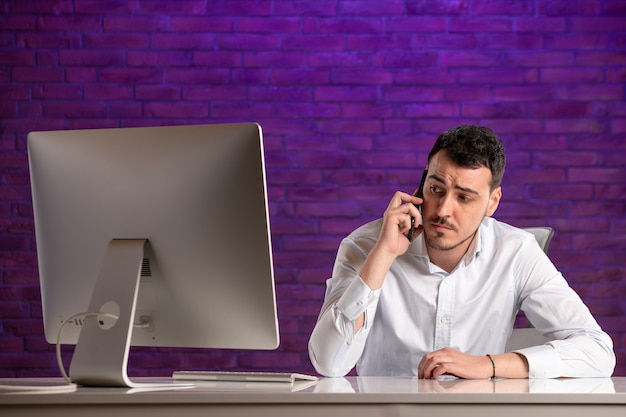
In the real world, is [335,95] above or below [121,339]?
above

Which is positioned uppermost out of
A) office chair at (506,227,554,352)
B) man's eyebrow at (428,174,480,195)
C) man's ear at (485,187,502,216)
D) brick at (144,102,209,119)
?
brick at (144,102,209,119)

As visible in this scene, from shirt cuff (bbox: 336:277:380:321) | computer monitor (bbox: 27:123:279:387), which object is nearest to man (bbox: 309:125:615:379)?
shirt cuff (bbox: 336:277:380:321)

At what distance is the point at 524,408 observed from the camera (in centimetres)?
134

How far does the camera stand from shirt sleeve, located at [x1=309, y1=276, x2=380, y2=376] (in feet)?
6.54

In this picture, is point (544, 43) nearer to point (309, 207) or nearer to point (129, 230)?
point (309, 207)

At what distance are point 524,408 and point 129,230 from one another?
818mm

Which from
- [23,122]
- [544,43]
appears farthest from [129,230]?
[544,43]

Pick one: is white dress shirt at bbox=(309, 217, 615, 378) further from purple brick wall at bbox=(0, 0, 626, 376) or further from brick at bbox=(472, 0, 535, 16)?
brick at bbox=(472, 0, 535, 16)

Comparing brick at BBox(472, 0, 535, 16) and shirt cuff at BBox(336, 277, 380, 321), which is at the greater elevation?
brick at BBox(472, 0, 535, 16)

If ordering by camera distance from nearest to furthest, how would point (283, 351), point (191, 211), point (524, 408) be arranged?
point (524, 408)
point (191, 211)
point (283, 351)

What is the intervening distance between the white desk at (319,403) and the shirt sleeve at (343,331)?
612 millimetres

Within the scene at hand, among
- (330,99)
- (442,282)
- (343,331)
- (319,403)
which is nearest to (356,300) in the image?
(343,331)

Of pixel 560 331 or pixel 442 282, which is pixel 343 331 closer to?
pixel 442 282

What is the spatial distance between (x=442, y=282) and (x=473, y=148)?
0.38 m
